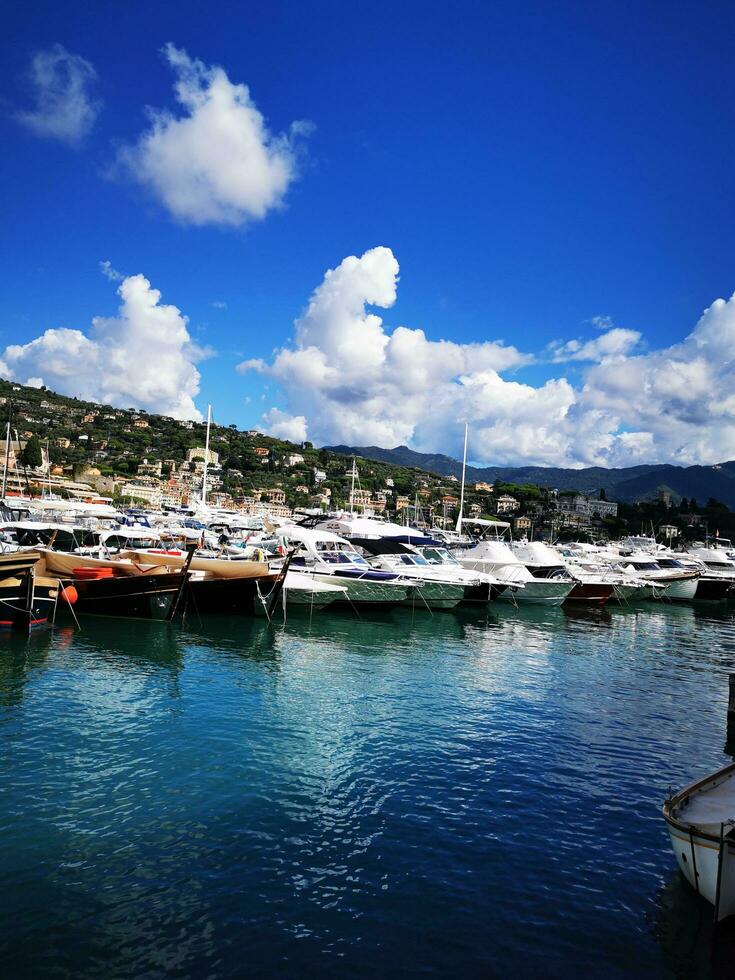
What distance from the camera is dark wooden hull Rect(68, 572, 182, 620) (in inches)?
1021

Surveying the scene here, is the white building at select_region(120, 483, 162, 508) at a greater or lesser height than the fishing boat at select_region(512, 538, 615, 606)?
greater

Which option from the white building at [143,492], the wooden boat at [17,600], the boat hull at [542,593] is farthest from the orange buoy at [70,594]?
the white building at [143,492]

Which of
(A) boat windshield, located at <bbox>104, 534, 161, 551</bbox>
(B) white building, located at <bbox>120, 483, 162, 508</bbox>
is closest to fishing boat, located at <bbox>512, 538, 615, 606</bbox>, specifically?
(A) boat windshield, located at <bbox>104, 534, 161, 551</bbox>

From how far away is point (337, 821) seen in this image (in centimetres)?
1008

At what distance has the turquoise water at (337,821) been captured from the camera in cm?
721

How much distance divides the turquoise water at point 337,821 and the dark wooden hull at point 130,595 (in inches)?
217

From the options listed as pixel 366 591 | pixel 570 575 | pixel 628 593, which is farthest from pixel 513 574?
pixel 366 591

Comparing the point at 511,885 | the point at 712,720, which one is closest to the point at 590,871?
the point at 511,885

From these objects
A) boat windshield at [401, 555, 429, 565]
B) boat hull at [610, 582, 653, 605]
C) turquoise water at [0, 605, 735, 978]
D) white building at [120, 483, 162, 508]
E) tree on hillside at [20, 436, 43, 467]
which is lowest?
turquoise water at [0, 605, 735, 978]

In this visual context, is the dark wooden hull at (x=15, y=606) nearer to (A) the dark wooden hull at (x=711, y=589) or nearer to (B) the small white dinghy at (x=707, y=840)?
(B) the small white dinghy at (x=707, y=840)

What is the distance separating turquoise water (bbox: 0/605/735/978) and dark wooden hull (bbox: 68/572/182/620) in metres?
5.52

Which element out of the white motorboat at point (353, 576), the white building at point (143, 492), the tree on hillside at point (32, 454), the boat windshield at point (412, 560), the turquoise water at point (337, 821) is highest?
the tree on hillside at point (32, 454)

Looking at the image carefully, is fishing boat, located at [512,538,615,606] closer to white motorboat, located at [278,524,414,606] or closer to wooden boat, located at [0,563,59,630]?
white motorboat, located at [278,524,414,606]

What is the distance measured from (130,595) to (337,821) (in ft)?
61.1
